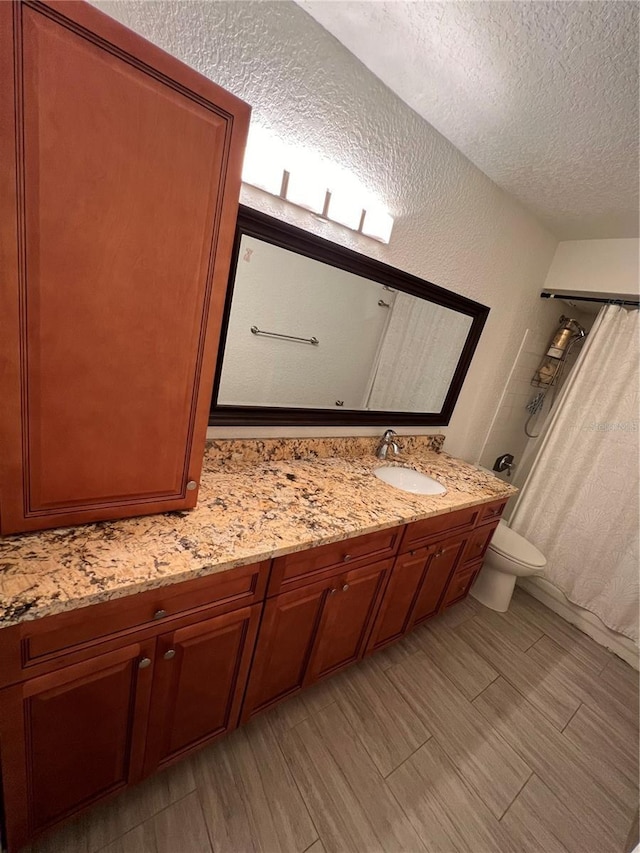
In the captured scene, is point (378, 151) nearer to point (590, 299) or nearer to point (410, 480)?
point (410, 480)

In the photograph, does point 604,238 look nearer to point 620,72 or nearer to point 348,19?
point 620,72

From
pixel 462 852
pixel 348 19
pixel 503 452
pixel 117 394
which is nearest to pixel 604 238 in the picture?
pixel 503 452

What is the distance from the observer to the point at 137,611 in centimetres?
80

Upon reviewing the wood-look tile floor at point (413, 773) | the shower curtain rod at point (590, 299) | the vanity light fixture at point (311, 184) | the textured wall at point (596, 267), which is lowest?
the wood-look tile floor at point (413, 773)

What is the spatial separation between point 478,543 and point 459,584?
259mm

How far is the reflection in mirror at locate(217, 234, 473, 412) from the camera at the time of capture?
4.24ft

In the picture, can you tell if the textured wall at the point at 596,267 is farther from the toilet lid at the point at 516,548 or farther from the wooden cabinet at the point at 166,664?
the wooden cabinet at the point at 166,664

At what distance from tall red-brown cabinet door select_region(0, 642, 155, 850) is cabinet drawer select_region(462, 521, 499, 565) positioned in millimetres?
1570

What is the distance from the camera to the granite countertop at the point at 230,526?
699 millimetres

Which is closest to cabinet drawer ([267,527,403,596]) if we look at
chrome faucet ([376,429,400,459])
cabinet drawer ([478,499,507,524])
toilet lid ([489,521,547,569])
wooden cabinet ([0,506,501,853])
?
wooden cabinet ([0,506,501,853])

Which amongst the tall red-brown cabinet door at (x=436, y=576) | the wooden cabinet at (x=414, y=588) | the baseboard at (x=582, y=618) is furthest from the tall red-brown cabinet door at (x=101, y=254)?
the baseboard at (x=582, y=618)

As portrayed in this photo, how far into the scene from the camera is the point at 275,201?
1.19 m

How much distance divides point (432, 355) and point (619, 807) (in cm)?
208

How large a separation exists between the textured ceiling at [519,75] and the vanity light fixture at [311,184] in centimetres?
35
